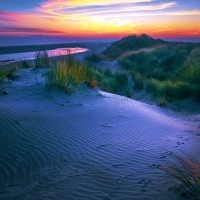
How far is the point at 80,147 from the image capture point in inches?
187

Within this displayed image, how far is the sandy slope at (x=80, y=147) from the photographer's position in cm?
338

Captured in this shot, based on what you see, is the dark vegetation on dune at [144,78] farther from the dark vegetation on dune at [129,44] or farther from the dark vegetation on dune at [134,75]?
the dark vegetation on dune at [129,44]

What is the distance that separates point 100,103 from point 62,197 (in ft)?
16.1

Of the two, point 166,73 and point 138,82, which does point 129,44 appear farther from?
point 138,82

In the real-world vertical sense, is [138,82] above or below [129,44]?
below

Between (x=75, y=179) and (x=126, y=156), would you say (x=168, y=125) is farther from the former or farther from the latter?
(x=75, y=179)

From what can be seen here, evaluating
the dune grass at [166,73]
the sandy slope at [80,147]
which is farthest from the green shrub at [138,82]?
the sandy slope at [80,147]

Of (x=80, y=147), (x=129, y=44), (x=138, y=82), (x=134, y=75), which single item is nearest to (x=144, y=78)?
(x=134, y=75)

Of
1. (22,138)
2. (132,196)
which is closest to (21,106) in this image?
(22,138)

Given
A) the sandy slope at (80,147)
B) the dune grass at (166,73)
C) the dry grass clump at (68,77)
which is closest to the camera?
the sandy slope at (80,147)

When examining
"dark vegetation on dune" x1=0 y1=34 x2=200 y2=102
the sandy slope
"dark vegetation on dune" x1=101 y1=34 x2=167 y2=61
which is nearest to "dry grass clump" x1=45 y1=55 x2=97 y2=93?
"dark vegetation on dune" x1=0 y1=34 x2=200 y2=102

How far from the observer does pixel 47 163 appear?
13.3 ft

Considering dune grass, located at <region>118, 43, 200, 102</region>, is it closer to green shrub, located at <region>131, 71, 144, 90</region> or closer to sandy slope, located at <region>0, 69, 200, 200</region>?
green shrub, located at <region>131, 71, 144, 90</region>

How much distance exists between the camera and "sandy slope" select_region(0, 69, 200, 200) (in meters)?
3.38
